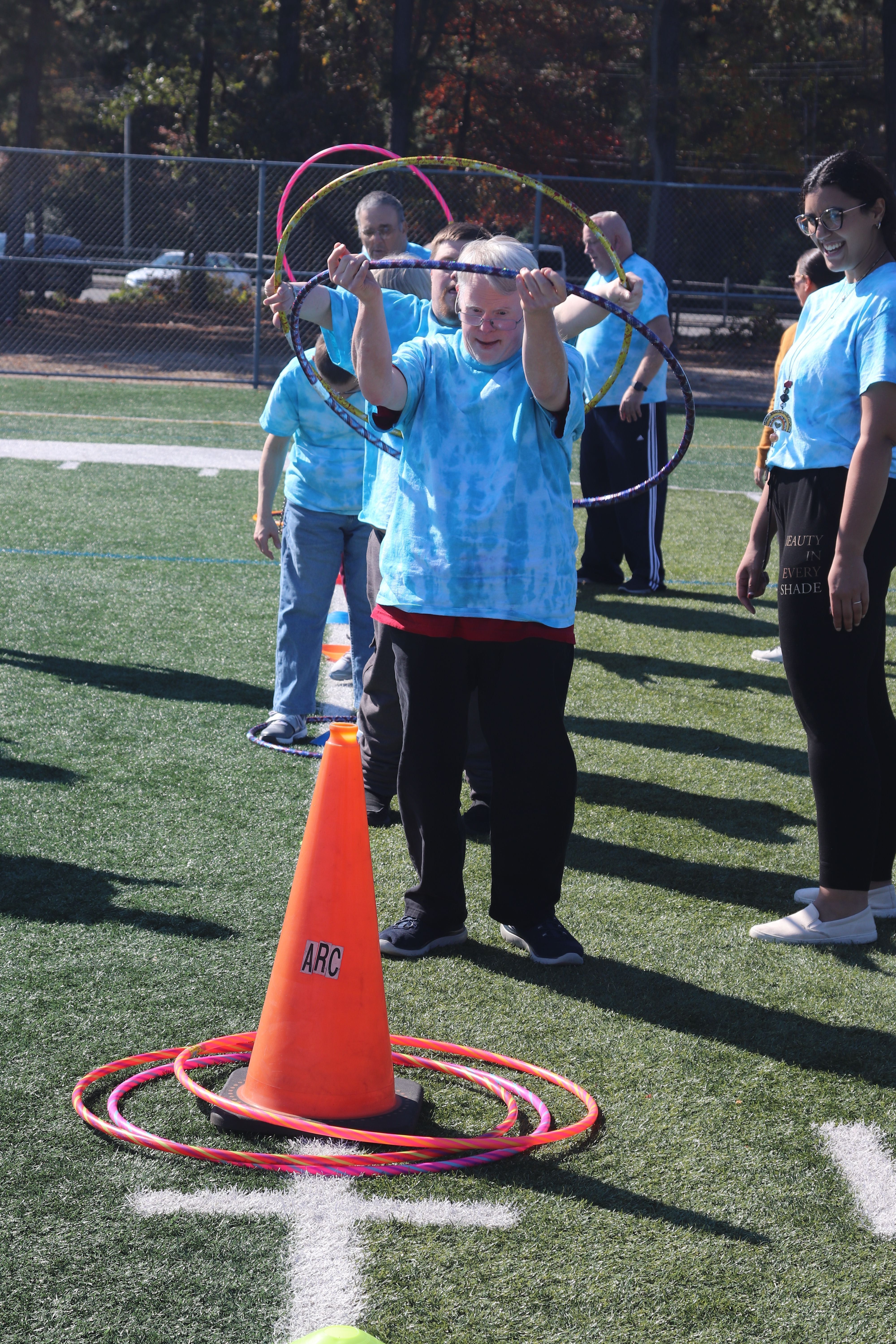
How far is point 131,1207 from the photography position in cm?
271

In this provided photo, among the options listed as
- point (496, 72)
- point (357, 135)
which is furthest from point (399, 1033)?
point (496, 72)

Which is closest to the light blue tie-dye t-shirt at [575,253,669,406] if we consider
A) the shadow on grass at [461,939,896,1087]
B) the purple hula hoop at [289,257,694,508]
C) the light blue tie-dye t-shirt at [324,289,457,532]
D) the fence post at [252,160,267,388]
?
the light blue tie-dye t-shirt at [324,289,457,532]

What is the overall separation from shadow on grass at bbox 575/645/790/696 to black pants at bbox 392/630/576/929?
3269 mm

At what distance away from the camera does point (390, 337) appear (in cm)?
432

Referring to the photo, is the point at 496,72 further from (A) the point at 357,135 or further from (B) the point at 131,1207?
(B) the point at 131,1207

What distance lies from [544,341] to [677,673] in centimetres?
411

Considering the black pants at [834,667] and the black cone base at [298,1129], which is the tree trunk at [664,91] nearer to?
the black pants at [834,667]

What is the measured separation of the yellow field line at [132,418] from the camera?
1623 centimetres

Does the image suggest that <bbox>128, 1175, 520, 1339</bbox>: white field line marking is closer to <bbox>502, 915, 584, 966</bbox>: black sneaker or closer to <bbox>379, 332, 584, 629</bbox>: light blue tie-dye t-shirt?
<bbox>502, 915, 584, 966</bbox>: black sneaker

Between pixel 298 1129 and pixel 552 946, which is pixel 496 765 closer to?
pixel 552 946

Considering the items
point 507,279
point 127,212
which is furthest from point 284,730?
point 127,212

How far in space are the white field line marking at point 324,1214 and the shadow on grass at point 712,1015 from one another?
100 centimetres

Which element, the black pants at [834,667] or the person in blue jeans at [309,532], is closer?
the black pants at [834,667]

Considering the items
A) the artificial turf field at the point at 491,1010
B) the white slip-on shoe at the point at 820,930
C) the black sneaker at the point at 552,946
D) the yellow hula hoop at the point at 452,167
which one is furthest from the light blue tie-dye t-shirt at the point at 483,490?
the white slip-on shoe at the point at 820,930
